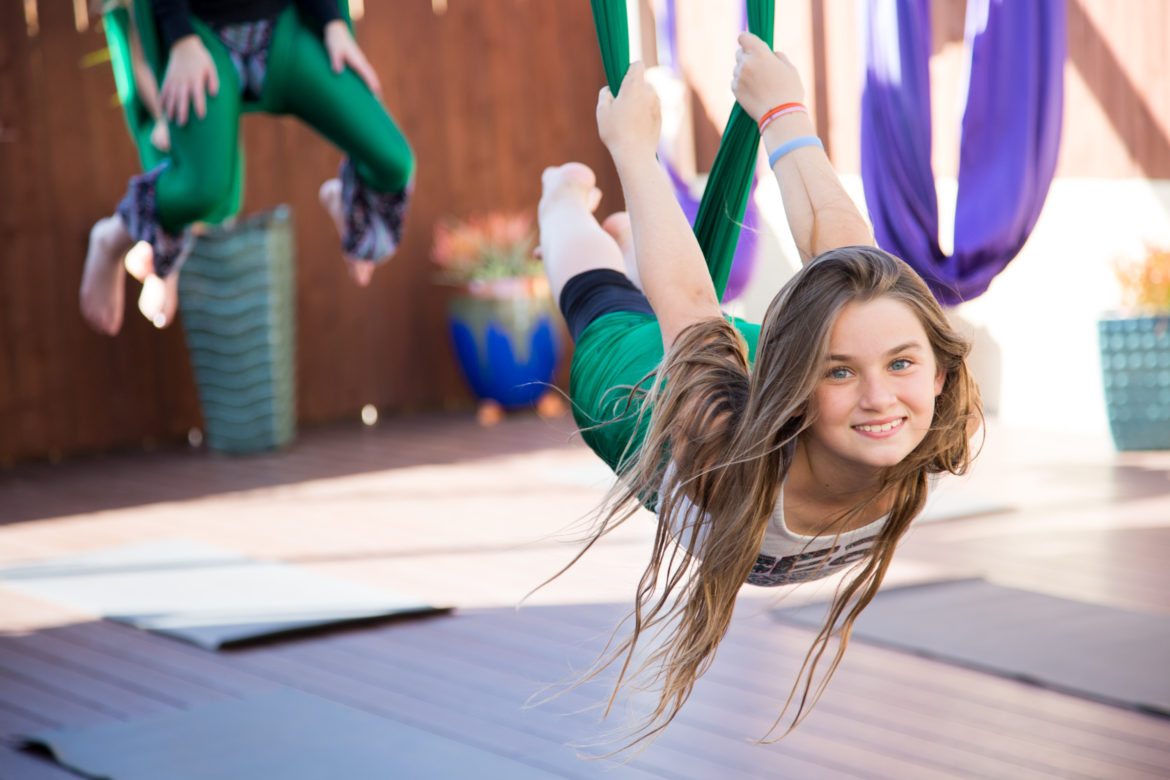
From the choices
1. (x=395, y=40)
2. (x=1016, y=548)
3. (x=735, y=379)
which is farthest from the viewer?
(x=395, y=40)

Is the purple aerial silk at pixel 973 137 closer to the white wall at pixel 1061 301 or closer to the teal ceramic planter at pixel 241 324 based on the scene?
the white wall at pixel 1061 301

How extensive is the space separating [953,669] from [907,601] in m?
0.48

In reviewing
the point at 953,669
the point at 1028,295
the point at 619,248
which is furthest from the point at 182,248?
the point at 1028,295

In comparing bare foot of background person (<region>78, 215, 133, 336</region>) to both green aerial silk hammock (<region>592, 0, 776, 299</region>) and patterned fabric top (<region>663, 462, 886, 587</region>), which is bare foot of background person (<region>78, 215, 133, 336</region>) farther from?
patterned fabric top (<region>663, 462, 886, 587</region>)

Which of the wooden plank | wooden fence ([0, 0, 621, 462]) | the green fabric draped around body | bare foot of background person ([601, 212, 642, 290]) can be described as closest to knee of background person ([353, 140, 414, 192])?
bare foot of background person ([601, 212, 642, 290])

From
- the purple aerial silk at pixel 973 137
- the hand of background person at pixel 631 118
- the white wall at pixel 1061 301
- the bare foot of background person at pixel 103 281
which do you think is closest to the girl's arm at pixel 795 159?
the hand of background person at pixel 631 118

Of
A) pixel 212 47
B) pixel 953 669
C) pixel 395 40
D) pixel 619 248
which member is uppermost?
pixel 395 40

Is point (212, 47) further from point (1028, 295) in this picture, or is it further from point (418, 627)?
point (1028, 295)

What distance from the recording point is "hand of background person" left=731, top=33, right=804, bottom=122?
6.47ft

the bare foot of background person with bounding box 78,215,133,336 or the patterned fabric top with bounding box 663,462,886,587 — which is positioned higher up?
the bare foot of background person with bounding box 78,215,133,336

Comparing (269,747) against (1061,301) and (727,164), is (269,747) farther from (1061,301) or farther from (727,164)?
(1061,301)

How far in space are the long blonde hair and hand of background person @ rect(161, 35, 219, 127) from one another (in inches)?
50.9

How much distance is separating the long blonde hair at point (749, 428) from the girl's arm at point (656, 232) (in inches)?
1.8

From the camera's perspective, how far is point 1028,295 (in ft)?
18.0
